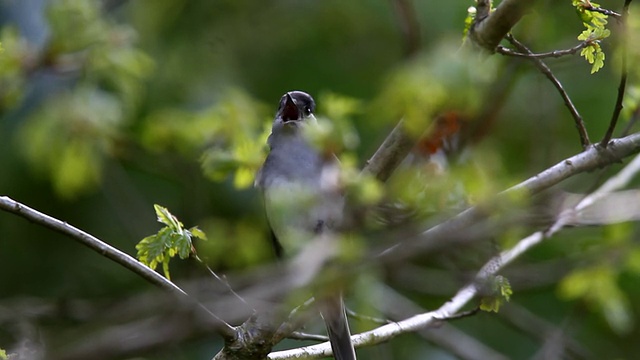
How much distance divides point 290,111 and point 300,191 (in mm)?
1048

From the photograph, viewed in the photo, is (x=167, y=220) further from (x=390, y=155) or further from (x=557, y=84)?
(x=557, y=84)

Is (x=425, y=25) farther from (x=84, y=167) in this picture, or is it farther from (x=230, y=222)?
(x=84, y=167)

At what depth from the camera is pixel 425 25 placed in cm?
576

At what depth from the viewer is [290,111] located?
371cm

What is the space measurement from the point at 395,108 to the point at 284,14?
382 centimetres

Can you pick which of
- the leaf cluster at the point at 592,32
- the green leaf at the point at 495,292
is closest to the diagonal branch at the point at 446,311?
the green leaf at the point at 495,292

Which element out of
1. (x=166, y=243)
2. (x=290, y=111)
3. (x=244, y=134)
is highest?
(x=244, y=134)

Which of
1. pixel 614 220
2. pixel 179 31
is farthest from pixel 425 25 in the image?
pixel 614 220

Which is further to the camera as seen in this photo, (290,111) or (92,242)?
(290,111)

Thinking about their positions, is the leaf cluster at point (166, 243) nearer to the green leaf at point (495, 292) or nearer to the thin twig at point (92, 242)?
the thin twig at point (92, 242)

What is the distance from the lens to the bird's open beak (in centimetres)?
369

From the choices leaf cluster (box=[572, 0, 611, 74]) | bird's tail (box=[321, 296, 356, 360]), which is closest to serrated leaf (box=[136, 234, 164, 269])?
bird's tail (box=[321, 296, 356, 360])

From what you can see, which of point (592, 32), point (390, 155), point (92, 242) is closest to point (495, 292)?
point (390, 155)

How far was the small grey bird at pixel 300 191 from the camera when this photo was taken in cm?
260
